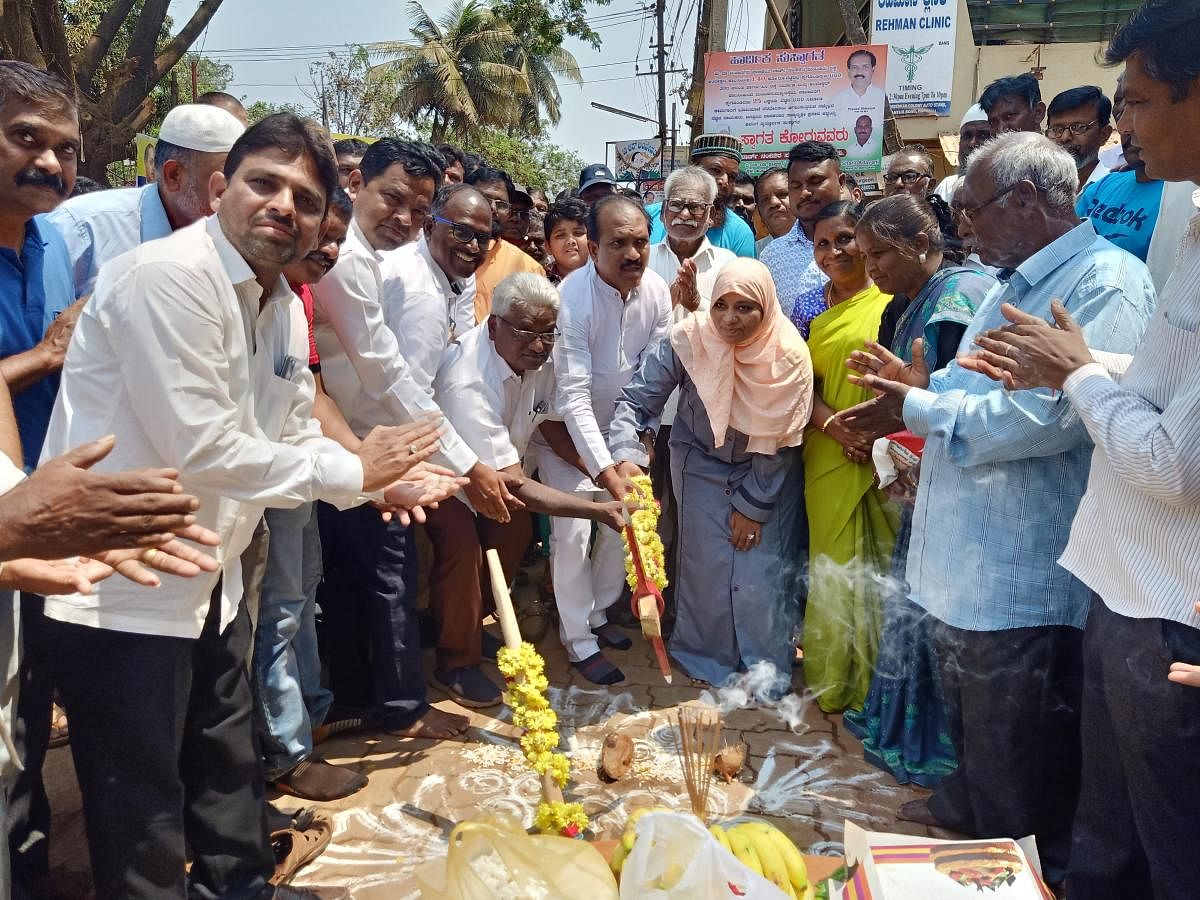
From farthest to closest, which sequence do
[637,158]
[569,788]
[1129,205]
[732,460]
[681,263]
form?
[637,158] < [681,263] < [732,460] < [1129,205] < [569,788]

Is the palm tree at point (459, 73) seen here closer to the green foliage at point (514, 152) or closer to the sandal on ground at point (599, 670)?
the green foliage at point (514, 152)

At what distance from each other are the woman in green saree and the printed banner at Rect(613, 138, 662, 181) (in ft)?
67.0

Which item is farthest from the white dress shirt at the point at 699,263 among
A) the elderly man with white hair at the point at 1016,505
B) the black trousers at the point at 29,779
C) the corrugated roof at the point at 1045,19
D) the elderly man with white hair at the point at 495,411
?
the corrugated roof at the point at 1045,19

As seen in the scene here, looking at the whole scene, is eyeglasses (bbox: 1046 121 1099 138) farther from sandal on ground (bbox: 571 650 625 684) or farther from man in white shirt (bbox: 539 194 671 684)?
sandal on ground (bbox: 571 650 625 684)

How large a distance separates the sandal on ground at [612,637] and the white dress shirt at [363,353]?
1630 millimetres

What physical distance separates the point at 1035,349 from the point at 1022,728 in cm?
145

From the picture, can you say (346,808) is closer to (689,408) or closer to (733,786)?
(733,786)

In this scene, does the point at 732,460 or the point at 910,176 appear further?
the point at 910,176

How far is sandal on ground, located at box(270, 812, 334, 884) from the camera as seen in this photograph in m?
2.89

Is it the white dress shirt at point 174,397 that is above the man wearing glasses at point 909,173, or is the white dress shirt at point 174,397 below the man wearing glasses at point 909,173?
below

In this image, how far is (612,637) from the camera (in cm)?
497

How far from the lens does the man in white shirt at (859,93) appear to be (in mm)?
12773

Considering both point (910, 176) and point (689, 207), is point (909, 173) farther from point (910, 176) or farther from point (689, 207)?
point (689, 207)

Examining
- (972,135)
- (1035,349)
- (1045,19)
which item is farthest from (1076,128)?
(1045,19)
